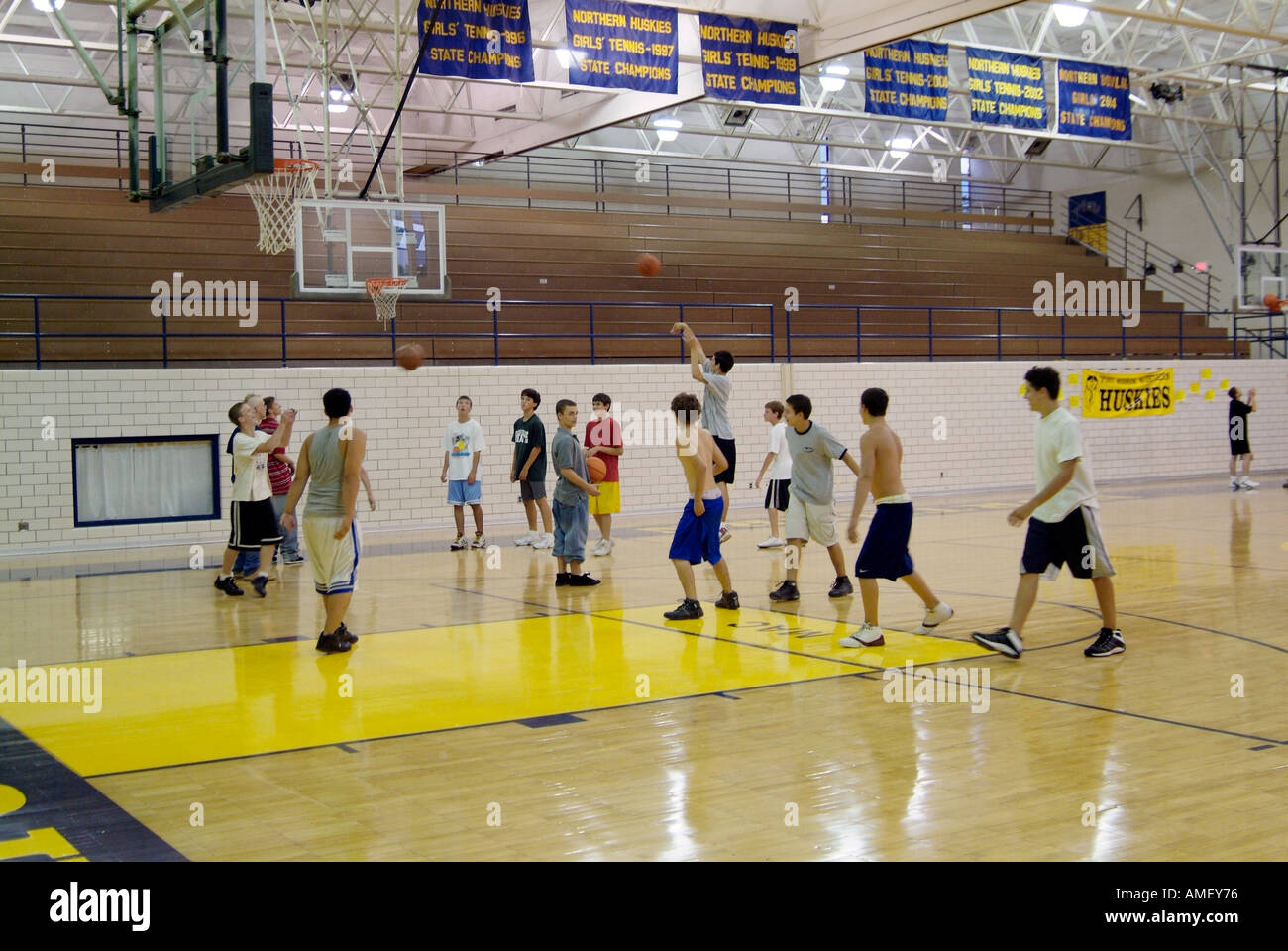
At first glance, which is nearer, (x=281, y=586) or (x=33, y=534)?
(x=281, y=586)

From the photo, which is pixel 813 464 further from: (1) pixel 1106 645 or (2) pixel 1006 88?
(2) pixel 1006 88

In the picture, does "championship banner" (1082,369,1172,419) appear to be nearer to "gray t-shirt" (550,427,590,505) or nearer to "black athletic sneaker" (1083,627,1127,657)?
"gray t-shirt" (550,427,590,505)

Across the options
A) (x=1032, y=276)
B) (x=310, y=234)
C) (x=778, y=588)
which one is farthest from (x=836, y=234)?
(x=778, y=588)

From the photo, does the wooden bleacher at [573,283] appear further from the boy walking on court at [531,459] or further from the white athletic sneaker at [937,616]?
the white athletic sneaker at [937,616]

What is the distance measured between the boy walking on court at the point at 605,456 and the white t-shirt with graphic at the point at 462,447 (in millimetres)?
1721

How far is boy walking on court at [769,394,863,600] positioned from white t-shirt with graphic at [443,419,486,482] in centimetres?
580

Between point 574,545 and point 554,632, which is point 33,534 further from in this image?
point 554,632

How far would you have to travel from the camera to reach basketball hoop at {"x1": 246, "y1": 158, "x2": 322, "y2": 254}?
15.8m

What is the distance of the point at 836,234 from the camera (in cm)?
3014

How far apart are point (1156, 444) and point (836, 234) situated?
9.32 meters

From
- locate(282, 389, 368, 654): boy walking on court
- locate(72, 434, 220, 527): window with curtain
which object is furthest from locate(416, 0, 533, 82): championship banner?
locate(282, 389, 368, 654): boy walking on court

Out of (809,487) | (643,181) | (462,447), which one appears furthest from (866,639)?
(643,181)

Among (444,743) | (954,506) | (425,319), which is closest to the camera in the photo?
(444,743)

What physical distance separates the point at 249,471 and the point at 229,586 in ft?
3.77
